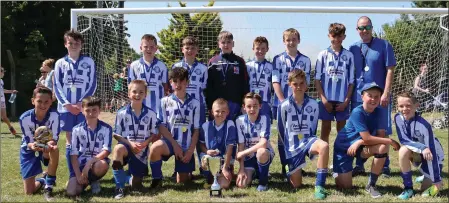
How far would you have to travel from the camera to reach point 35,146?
4234mm

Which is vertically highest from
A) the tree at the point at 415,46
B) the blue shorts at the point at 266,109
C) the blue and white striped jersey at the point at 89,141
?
the tree at the point at 415,46

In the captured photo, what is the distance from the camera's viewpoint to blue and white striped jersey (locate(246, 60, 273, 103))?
525 cm

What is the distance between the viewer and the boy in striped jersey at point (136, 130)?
14.5 ft

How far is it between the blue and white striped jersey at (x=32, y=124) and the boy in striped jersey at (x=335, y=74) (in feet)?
8.86

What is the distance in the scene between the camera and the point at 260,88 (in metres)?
5.25

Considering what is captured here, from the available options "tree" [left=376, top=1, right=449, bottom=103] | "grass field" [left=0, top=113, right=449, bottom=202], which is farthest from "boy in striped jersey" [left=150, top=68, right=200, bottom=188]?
"tree" [left=376, top=1, right=449, bottom=103]

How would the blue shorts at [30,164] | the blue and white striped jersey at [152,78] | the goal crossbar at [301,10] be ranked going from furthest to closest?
the goal crossbar at [301,10], the blue and white striped jersey at [152,78], the blue shorts at [30,164]

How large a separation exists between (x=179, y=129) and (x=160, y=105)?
Result: 0.48 metres

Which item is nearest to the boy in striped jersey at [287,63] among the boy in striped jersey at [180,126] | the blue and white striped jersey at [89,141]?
the boy in striped jersey at [180,126]

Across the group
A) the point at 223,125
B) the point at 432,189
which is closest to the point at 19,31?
the point at 223,125

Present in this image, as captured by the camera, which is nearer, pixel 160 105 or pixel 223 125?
pixel 223 125

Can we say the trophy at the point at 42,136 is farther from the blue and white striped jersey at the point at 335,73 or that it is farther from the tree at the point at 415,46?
the tree at the point at 415,46

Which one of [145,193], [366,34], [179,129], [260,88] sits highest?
[366,34]

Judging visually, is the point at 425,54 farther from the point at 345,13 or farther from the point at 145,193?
the point at 145,193
